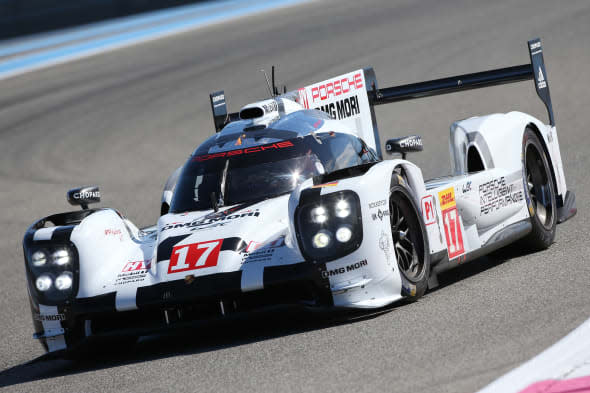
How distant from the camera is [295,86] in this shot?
1814cm

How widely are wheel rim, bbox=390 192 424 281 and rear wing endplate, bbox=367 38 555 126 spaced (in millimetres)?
2699

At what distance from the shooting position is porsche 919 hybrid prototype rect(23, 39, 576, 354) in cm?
547

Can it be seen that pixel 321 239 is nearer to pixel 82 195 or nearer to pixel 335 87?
pixel 82 195

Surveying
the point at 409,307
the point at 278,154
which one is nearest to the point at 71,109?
the point at 278,154

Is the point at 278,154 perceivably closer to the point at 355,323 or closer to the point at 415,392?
the point at 355,323

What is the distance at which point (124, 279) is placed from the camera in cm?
577

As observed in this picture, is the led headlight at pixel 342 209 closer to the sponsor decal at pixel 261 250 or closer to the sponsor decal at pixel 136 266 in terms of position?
the sponsor decal at pixel 261 250

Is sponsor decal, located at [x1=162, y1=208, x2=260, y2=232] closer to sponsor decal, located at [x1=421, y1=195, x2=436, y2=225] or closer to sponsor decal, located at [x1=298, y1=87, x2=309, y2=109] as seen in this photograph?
sponsor decal, located at [x1=421, y1=195, x2=436, y2=225]

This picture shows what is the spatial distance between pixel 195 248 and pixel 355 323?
40.3 inches

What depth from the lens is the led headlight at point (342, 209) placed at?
18.0 feet

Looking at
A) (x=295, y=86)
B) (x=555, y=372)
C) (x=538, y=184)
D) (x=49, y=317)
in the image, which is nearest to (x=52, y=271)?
(x=49, y=317)

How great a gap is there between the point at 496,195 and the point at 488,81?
1.55 metres

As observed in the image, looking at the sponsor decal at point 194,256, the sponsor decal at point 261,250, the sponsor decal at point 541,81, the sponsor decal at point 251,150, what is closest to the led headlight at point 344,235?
the sponsor decal at point 261,250

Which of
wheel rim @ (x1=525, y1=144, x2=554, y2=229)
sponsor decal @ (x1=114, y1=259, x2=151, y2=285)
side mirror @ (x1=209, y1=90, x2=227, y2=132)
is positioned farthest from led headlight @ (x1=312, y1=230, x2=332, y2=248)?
side mirror @ (x1=209, y1=90, x2=227, y2=132)
